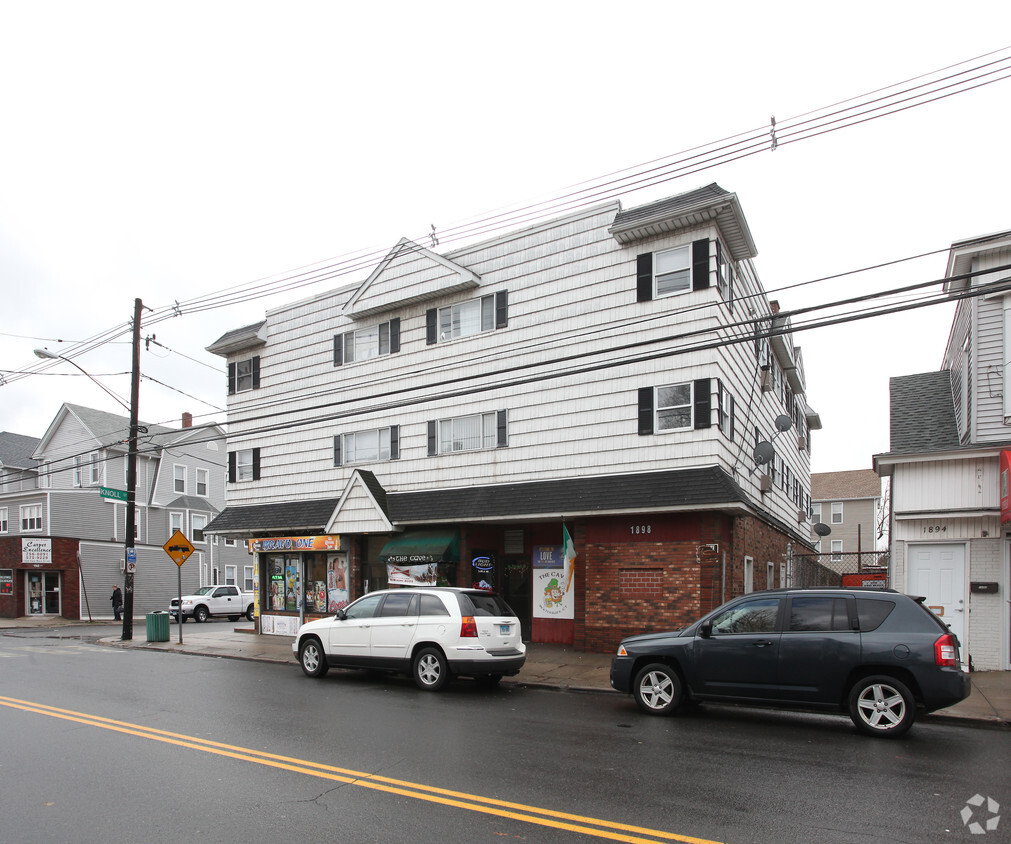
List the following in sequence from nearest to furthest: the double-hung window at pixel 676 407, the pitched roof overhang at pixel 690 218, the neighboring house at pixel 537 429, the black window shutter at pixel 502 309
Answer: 1. the pitched roof overhang at pixel 690 218
2. the double-hung window at pixel 676 407
3. the neighboring house at pixel 537 429
4. the black window shutter at pixel 502 309

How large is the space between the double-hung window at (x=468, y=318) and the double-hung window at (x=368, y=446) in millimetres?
2803

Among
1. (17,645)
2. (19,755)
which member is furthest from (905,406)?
(17,645)

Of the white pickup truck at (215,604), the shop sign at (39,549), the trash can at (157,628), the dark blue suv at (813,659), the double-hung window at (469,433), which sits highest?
the double-hung window at (469,433)

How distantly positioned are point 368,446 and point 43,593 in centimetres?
2306

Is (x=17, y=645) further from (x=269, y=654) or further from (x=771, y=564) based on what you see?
(x=771, y=564)

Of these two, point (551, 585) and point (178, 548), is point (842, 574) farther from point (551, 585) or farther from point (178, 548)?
point (178, 548)

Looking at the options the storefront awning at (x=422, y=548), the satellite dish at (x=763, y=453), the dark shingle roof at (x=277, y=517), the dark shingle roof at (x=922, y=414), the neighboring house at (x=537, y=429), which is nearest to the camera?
the dark shingle roof at (x=922, y=414)

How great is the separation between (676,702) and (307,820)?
554cm

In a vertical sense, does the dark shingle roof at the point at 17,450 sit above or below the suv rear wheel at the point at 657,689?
above

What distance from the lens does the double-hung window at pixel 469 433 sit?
18.2 m

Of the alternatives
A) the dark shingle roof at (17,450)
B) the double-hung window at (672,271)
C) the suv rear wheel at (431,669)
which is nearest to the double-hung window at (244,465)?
the suv rear wheel at (431,669)

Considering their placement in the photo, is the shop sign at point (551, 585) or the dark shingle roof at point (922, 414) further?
the shop sign at point (551, 585)

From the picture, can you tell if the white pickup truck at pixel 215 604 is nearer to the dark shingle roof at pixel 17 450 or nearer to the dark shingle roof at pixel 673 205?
the dark shingle roof at pixel 17 450

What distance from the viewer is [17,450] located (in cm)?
4222
